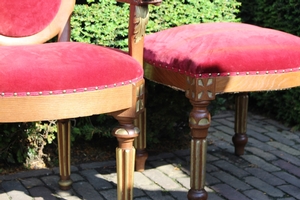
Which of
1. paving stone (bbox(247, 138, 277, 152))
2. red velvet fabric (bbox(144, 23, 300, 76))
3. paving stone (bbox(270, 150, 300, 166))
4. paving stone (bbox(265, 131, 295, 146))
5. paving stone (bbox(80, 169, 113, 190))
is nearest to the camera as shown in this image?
red velvet fabric (bbox(144, 23, 300, 76))

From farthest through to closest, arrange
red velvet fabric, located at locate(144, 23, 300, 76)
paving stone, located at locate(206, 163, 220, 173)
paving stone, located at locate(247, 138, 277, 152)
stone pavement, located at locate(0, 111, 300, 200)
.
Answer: paving stone, located at locate(247, 138, 277, 152)
paving stone, located at locate(206, 163, 220, 173)
stone pavement, located at locate(0, 111, 300, 200)
red velvet fabric, located at locate(144, 23, 300, 76)

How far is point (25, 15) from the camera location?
2.45 m

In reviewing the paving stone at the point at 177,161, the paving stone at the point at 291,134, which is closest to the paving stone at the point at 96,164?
the paving stone at the point at 177,161

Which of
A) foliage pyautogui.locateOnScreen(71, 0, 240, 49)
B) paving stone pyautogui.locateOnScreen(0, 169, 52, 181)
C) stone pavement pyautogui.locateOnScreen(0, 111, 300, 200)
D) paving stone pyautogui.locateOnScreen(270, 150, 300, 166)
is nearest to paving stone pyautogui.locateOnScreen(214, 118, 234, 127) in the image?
stone pavement pyautogui.locateOnScreen(0, 111, 300, 200)

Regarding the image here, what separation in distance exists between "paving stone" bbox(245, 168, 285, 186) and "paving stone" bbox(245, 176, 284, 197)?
1.5 inches

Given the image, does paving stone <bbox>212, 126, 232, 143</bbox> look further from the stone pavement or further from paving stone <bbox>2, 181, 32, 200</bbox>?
paving stone <bbox>2, 181, 32, 200</bbox>

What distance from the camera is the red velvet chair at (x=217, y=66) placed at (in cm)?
227

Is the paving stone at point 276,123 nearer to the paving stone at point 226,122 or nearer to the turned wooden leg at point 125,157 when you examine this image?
the paving stone at point 226,122

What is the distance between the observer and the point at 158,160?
3154 mm

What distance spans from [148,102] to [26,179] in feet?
2.74

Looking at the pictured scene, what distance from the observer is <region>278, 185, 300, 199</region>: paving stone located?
2.66 metres

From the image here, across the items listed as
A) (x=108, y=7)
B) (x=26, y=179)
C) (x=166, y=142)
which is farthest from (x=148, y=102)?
(x=26, y=179)

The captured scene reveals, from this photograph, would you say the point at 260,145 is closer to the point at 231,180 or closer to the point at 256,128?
the point at 256,128

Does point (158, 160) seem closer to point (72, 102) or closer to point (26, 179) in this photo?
point (26, 179)
